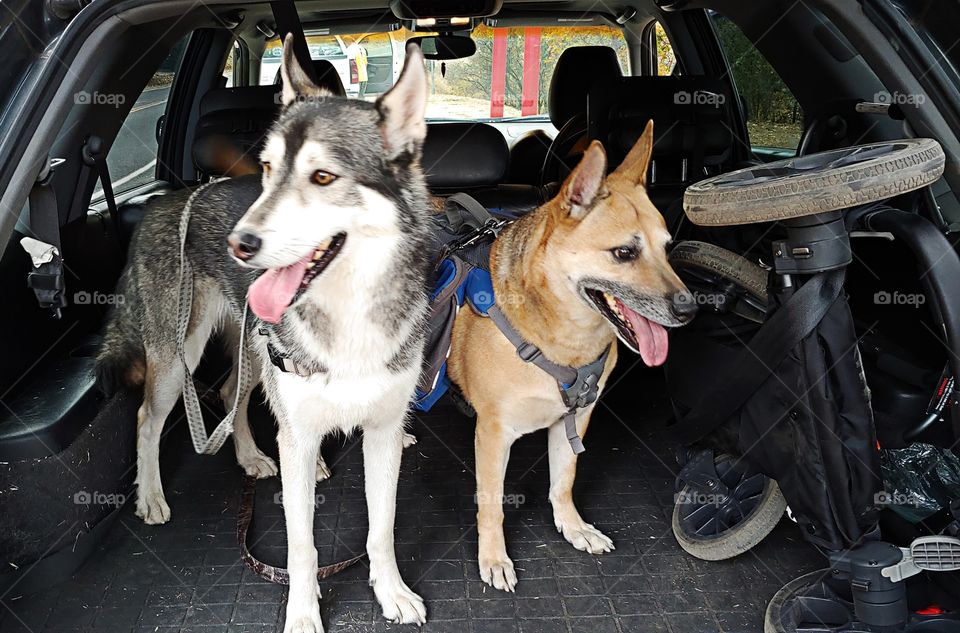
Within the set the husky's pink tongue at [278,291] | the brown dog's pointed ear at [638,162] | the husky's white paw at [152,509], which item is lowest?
the husky's white paw at [152,509]

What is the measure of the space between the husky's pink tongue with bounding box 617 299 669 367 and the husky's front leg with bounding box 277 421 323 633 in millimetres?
1026

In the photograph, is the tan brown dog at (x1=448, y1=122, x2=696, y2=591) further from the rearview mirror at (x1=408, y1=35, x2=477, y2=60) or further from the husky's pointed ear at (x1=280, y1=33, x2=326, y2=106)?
the rearview mirror at (x1=408, y1=35, x2=477, y2=60)

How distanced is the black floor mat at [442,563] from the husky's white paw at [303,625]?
8 centimetres

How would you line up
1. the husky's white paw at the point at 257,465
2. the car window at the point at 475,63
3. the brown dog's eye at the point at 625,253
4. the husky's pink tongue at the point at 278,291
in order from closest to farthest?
1. the husky's pink tongue at the point at 278,291
2. the brown dog's eye at the point at 625,253
3. the husky's white paw at the point at 257,465
4. the car window at the point at 475,63

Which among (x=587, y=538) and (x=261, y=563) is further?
(x=587, y=538)

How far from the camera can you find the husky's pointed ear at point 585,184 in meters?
2.07

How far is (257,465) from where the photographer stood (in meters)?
3.01

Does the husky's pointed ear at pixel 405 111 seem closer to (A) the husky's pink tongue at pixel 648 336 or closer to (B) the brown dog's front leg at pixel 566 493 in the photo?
(A) the husky's pink tongue at pixel 648 336

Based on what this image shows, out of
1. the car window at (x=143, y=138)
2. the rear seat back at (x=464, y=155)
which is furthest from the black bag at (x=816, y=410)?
the car window at (x=143, y=138)

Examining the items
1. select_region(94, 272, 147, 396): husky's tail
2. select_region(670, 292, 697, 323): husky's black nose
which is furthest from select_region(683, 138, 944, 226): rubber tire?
select_region(94, 272, 147, 396): husky's tail

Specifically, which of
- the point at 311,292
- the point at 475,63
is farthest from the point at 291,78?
the point at 475,63

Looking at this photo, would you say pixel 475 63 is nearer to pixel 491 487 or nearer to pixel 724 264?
pixel 724 264

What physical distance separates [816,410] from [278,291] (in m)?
1.44

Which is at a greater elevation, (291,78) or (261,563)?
(291,78)
